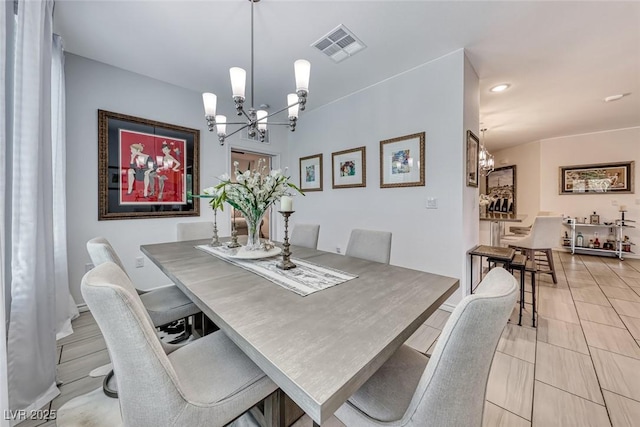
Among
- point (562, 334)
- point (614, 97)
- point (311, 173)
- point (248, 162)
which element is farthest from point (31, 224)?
point (614, 97)

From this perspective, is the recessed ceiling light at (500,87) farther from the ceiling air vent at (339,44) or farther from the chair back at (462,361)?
the chair back at (462,361)

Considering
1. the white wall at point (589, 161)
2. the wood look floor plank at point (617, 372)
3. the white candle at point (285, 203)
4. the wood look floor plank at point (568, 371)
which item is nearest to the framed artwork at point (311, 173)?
the white candle at point (285, 203)

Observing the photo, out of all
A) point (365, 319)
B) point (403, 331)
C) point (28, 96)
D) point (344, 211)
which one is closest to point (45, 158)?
point (28, 96)

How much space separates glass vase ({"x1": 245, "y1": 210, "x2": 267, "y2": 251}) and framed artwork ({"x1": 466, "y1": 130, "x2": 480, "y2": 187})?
2195 mm

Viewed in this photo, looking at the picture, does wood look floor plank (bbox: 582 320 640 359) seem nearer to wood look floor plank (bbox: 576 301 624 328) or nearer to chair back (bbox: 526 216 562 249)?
wood look floor plank (bbox: 576 301 624 328)

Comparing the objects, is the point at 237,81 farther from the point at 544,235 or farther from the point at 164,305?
the point at 544,235

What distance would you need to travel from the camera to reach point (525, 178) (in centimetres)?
Answer: 597

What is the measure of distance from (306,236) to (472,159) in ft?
6.65

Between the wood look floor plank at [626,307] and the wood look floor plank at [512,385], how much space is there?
1777 mm

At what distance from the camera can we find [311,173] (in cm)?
407

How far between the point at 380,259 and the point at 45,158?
2.32m

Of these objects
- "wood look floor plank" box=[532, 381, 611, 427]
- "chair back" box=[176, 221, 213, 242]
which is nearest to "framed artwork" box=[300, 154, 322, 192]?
"chair back" box=[176, 221, 213, 242]

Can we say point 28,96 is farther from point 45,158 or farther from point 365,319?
point 365,319

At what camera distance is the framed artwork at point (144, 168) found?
8.79ft
